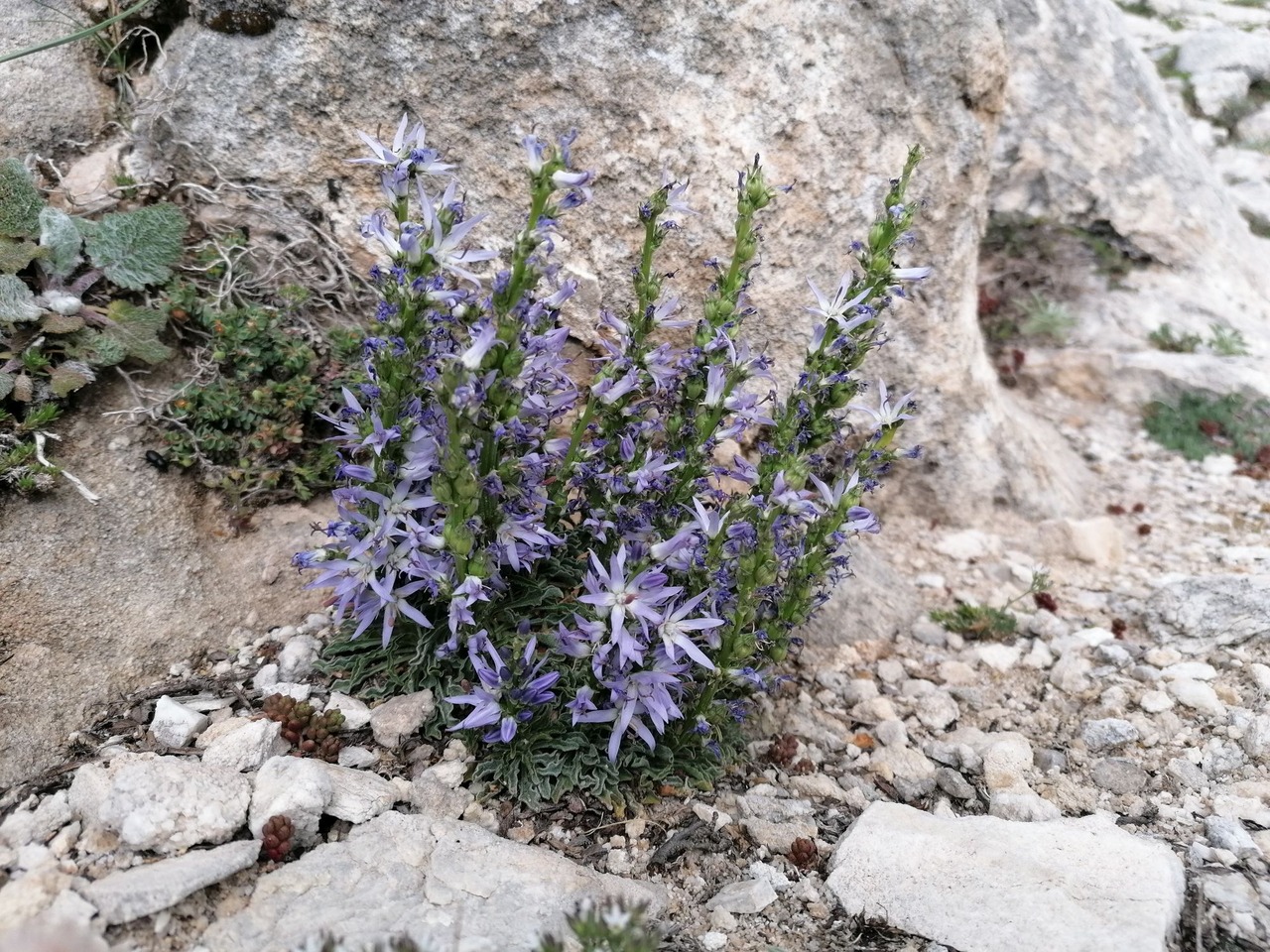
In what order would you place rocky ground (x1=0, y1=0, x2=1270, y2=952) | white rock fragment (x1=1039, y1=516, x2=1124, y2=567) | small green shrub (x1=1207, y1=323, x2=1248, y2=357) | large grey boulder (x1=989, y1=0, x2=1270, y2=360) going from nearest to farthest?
1. rocky ground (x1=0, y1=0, x2=1270, y2=952)
2. white rock fragment (x1=1039, y1=516, x2=1124, y2=567)
3. small green shrub (x1=1207, y1=323, x2=1248, y2=357)
4. large grey boulder (x1=989, y1=0, x2=1270, y2=360)

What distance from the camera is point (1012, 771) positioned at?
150 inches

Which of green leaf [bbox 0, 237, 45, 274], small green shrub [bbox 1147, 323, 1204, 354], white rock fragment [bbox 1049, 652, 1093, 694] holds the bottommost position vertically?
white rock fragment [bbox 1049, 652, 1093, 694]

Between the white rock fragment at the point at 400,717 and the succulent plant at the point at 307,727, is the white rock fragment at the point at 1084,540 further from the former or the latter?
the succulent plant at the point at 307,727

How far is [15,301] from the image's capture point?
13.6ft

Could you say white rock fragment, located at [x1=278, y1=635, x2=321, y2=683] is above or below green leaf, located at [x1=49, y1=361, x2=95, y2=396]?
below

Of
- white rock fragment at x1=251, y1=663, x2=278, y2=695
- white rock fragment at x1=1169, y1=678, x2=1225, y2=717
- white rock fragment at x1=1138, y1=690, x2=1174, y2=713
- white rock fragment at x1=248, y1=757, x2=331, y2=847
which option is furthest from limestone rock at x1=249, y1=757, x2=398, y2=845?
white rock fragment at x1=1169, y1=678, x2=1225, y2=717

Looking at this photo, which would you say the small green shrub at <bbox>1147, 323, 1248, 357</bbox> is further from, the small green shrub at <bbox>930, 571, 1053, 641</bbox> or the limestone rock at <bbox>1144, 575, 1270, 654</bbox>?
the small green shrub at <bbox>930, 571, 1053, 641</bbox>

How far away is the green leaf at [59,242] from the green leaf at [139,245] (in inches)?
2.6

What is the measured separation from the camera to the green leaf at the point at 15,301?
161 inches

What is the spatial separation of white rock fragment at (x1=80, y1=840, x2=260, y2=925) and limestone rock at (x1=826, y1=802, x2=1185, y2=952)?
182cm

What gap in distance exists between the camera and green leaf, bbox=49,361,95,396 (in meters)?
4.08

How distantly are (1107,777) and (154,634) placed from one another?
369 centimetres

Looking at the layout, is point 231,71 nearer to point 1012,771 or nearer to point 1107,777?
point 1012,771

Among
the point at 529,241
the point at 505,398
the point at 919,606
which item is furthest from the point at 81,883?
the point at 919,606
